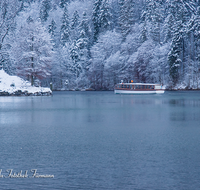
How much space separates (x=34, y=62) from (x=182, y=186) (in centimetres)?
5054

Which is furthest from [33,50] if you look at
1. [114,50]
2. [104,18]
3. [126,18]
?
[126,18]

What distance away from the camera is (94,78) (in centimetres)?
8056

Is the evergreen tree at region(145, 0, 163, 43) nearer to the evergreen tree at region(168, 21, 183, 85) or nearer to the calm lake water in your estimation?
the evergreen tree at region(168, 21, 183, 85)

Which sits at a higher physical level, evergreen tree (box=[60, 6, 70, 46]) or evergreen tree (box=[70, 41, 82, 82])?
evergreen tree (box=[60, 6, 70, 46])

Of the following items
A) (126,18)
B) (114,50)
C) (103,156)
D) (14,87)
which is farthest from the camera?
(126,18)

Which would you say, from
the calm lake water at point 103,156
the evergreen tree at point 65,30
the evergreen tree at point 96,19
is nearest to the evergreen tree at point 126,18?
the evergreen tree at point 96,19

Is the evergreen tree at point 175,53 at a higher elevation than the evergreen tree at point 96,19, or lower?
lower

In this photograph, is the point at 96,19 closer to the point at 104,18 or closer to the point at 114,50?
the point at 104,18

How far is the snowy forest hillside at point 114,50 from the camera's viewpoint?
56125 mm

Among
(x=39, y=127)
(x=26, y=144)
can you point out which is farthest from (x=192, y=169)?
(x=39, y=127)

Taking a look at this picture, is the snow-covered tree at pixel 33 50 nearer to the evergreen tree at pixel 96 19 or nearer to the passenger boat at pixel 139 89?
the passenger boat at pixel 139 89

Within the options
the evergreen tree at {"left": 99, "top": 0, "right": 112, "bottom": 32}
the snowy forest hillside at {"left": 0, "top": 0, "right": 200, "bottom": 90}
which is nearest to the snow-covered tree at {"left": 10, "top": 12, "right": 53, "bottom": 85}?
the snowy forest hillside at {"left": 0, "top": 0, "right": 200, "bottom": 90}

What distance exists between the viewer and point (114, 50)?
81062 mm

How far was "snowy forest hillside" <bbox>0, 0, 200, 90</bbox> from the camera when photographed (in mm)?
56125
